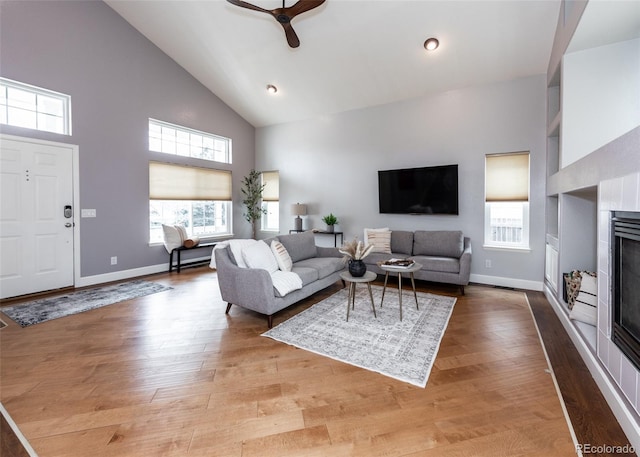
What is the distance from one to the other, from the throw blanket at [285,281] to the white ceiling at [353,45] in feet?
11.4

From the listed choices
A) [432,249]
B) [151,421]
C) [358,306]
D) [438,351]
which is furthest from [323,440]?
[432,249]

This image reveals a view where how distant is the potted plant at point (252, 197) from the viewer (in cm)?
692

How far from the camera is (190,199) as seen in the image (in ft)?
19.1

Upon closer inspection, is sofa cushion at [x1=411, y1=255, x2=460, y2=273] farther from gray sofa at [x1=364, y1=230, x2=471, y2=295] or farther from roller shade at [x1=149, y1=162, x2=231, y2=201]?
roller shade at [x1=149, y1=162, x2=231, y2=201]

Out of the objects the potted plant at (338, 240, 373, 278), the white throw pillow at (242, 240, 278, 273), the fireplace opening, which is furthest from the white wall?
the white throw pillow at (242, 240, 278, 273)

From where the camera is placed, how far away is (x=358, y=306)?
3.48 meters

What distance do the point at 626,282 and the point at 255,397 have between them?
2388 millimetres

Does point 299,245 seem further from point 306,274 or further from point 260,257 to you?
point 260,257

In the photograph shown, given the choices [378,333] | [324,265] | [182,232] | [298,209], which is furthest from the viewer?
[298,209]

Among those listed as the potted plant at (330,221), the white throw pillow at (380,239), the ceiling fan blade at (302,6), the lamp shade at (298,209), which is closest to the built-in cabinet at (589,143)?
the white throw pillow at (380,239)

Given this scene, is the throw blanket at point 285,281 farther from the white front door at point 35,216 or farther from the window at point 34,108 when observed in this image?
the window at point 34,108

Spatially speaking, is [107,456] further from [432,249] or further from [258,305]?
[432,249]

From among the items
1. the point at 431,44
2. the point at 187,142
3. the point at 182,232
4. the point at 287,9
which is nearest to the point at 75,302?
the point at 182,232

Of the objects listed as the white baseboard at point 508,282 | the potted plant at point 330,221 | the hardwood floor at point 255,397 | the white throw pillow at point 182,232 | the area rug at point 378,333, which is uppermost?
the potted plant at point 330,221
